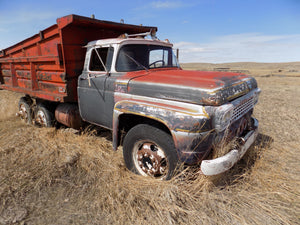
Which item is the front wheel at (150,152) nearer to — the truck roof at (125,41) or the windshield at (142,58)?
the windshield at (142,58)

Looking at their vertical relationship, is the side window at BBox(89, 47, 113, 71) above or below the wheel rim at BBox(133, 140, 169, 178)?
above

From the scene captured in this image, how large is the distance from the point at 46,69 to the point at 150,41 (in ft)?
8.31

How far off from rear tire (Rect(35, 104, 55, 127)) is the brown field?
96 centimetres

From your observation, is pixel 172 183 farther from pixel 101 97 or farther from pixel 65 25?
pixel 65 25

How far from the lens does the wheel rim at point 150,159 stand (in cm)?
275

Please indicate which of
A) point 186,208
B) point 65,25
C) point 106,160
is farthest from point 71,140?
point 186,208

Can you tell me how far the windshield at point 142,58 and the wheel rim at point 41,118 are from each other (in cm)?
294

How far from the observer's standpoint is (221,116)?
225cm

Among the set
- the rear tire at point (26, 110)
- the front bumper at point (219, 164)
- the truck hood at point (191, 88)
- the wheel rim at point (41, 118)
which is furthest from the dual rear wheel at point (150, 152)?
the rear tire at point (26, 110)

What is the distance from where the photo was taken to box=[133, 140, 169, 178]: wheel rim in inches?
108

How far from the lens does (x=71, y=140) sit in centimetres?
432

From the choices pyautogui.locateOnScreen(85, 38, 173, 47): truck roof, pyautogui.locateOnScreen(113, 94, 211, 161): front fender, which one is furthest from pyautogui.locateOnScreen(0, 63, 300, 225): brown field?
pyautogui.locateOnScreen(85, 38, 173, 47): truck roof

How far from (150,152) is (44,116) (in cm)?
353

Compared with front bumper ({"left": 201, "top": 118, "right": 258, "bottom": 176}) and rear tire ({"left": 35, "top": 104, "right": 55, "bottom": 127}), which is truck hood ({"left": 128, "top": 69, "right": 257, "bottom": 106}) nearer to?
front bumper ({"left": 201, "top": 118, "right": 258, "bottom": 176})
